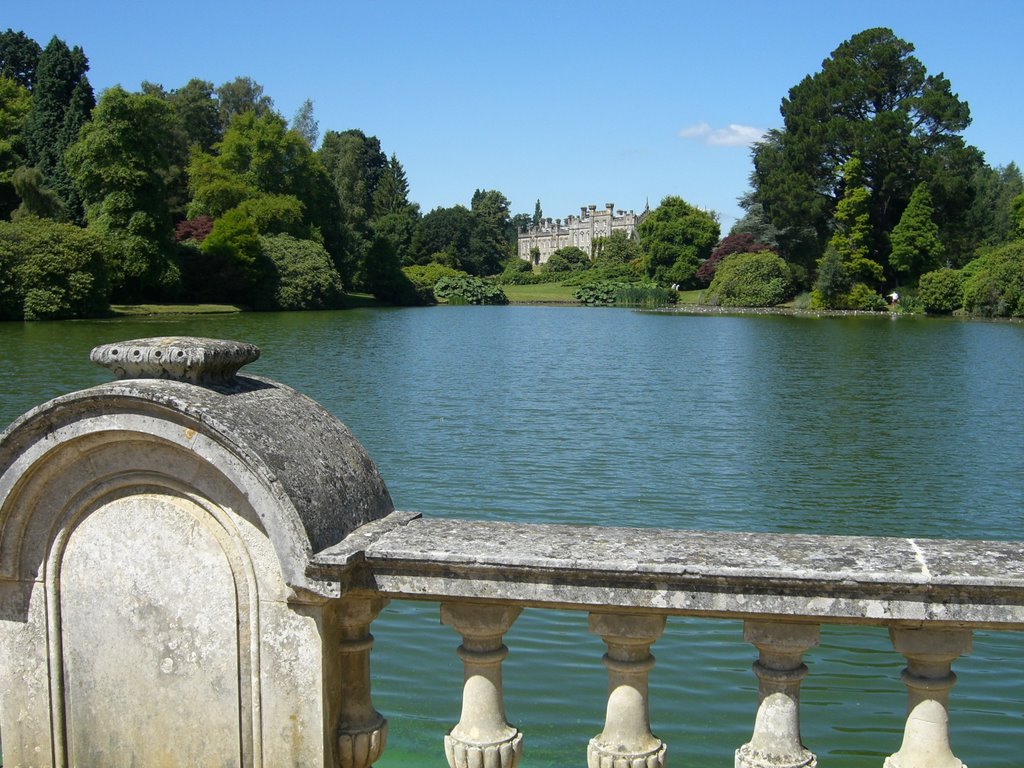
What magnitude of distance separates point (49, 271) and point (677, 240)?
167 feet

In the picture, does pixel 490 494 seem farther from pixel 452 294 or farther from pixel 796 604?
pixel 452 294

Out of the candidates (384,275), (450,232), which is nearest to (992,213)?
(384,275)

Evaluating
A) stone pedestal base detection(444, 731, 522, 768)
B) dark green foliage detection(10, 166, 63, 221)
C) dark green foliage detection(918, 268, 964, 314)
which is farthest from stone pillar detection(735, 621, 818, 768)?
dark green foliage detection(918, 268, 964, 314)

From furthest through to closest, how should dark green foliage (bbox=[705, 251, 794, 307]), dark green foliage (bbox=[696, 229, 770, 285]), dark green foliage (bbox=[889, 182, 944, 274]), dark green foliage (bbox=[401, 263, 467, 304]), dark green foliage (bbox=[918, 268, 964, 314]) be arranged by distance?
dark green foliage (bbox=[401, 263, 467, 304]) → dark green foliage (bbox=[696, 229, 770, 285]) → dark green foliage (bbox=[705, 251, 794, 307]) → dark green foliage (bbox=[889, 182, 944, 274]) → dark green foliage (bbox=[918, 268, 964, 314])

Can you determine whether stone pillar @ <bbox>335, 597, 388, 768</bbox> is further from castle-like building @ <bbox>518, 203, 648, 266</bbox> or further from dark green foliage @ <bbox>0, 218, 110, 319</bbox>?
castle-like building @ <bbox>518, 203, 648, 266</bbox>

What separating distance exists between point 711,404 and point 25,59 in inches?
2430

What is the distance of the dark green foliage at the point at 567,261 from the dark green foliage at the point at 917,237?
48665 millimetres

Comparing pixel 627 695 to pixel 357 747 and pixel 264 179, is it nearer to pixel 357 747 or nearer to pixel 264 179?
pixel 357 747

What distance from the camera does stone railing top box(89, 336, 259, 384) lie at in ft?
7.55

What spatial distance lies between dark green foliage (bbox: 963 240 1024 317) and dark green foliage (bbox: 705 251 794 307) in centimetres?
1216

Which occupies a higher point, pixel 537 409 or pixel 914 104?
pixel 914 104

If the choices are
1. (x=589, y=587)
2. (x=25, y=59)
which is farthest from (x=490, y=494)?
(x=25, y=59)

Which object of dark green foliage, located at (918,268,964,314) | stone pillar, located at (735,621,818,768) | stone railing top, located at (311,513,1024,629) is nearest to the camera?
stone railing top, located at (311,513,1024,629)

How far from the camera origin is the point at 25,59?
216ft
